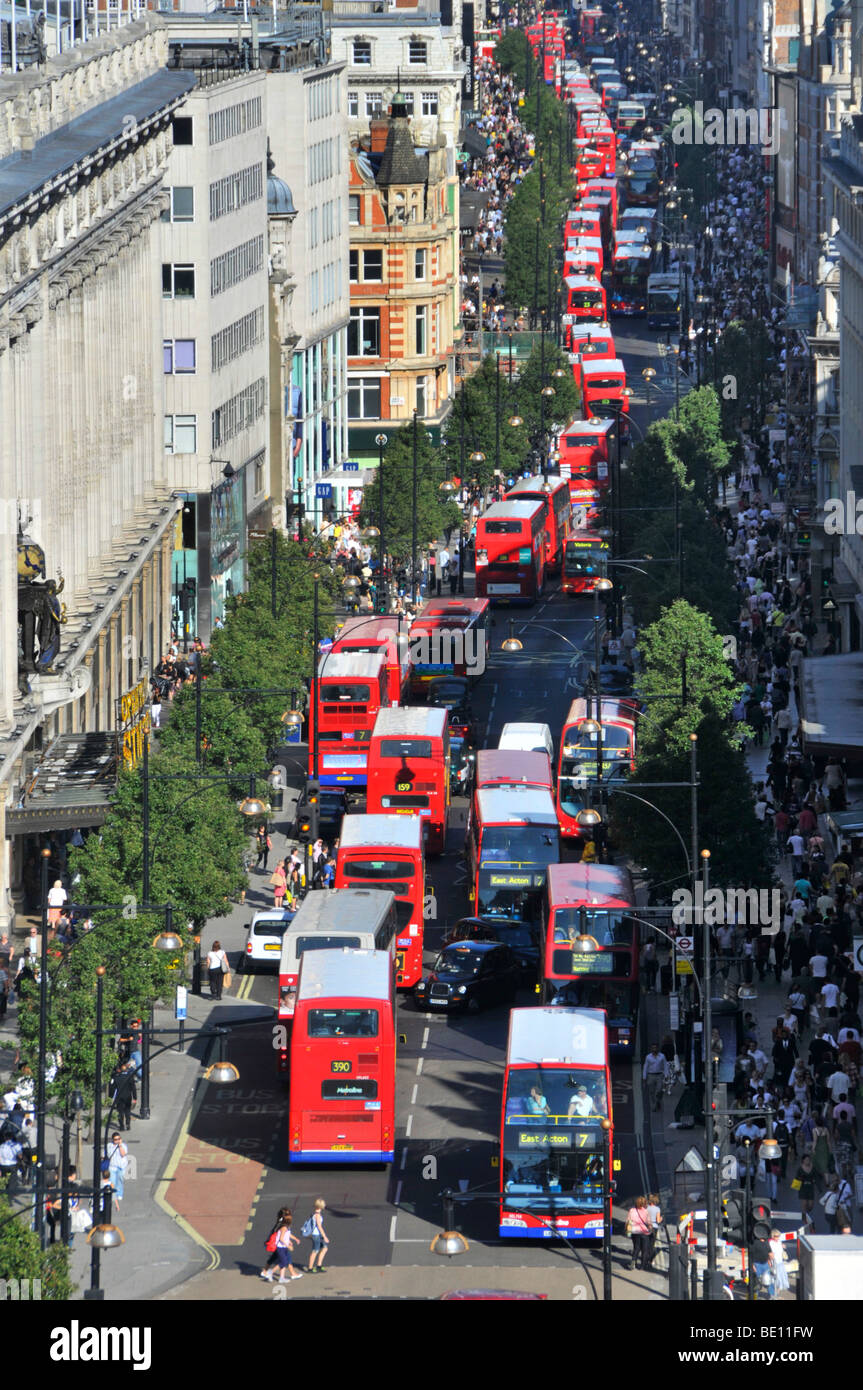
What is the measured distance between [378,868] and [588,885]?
6.45 metres

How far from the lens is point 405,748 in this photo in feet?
267

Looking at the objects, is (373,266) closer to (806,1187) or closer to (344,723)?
(344,723)

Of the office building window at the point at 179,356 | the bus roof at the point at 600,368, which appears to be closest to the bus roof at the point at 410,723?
the office building window at the point at 179,356

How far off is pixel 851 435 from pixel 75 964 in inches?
2263

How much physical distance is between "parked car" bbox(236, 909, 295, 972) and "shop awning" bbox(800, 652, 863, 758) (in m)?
15.9

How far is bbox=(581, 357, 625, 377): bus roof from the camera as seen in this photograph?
158 m

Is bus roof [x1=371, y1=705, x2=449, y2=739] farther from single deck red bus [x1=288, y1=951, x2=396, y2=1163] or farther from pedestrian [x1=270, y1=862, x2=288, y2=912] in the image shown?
single deck red bus [x1=288, y1=951, x2=396, y2=1163]

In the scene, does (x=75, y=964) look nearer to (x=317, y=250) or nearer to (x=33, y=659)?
(x=33, y=659)

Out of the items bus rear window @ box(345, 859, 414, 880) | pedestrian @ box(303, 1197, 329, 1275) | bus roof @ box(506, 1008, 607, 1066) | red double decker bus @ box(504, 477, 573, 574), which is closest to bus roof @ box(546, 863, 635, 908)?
bus rear window @ box(345, 859, 414, 880)

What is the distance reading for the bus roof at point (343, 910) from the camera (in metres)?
63.2

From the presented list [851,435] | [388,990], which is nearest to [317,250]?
[851,435]

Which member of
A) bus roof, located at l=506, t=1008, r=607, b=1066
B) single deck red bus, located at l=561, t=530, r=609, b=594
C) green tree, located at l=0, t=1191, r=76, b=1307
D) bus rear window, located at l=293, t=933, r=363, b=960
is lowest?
single deck red bus, located at l=561, t=530, r=609, b=594

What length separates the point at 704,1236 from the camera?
50.7 m

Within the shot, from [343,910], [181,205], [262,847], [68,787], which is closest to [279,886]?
[262,847]
